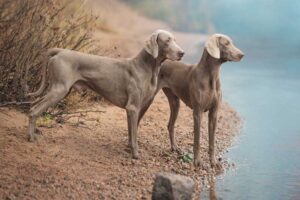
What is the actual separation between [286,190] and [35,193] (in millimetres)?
2681

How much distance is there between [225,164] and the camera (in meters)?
8.15

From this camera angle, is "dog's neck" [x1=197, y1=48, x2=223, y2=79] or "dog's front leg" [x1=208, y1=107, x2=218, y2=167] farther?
"dog's front leg" [x1=208, y1=107, x2=218, y2=167]

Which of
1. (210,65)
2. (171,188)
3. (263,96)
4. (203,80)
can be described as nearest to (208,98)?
(203,80)

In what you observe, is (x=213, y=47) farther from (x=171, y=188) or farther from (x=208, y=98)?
(x=171, y=188)

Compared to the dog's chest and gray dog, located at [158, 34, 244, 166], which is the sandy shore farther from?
the dog's chest

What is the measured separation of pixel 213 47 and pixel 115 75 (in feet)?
3.68

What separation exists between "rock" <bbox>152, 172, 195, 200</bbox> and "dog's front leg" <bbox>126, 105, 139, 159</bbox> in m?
1.35

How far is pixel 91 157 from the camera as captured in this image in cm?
731

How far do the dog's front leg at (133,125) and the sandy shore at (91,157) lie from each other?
0.38ft

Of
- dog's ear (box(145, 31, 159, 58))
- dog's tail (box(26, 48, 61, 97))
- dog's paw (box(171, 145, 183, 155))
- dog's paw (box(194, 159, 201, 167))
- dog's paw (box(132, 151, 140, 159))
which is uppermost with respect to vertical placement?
dog's ear (box(145, 31, 159, 58))

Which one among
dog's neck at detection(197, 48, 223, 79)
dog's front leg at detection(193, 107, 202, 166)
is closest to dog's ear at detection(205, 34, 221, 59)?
dog's neck at detection(197, 48, 223, 79)

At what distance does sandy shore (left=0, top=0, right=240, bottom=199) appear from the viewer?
21.0 feet

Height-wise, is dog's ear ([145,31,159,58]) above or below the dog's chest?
above

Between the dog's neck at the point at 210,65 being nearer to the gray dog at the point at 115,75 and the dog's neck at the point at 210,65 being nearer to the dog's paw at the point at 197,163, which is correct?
the gray dog at the point at 115,75
